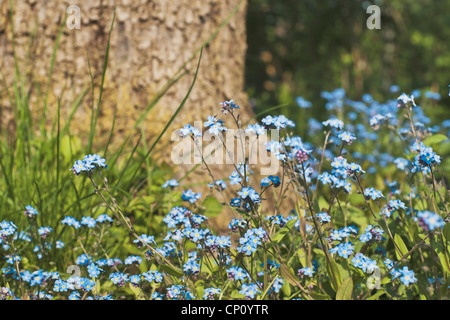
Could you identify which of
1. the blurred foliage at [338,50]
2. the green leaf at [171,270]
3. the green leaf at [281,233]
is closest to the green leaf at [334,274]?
the green leaf at [281,233]

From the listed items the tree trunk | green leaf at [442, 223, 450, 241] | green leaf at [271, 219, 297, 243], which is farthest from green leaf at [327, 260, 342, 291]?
the tree trunk

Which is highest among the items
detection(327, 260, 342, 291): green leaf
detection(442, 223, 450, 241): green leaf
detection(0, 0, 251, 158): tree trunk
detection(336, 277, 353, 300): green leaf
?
detection(0, 0, 251, 158): tree trunk

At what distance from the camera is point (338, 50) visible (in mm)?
7113

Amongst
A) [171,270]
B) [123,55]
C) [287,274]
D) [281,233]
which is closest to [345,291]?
[287,274]

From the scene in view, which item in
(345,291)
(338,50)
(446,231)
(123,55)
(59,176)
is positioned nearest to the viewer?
(345,291)

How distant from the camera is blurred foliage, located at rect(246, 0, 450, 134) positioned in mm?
6215

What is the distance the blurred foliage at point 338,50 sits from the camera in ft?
20.4

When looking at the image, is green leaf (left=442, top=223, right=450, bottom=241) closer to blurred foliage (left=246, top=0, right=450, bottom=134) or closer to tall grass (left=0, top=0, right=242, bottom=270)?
tall grass (left=0, top=0, right=242, bottom=270)

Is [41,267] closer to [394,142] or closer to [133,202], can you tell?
[133,202]

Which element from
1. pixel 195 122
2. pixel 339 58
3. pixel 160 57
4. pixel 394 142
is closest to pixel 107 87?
pixel 160 57

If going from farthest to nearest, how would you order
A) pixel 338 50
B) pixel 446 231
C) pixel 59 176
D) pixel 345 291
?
pixel 338 50 → pixel 59 176 → pixel 446 231 → pixel 345 291

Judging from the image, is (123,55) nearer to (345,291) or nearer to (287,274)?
(287,274)
